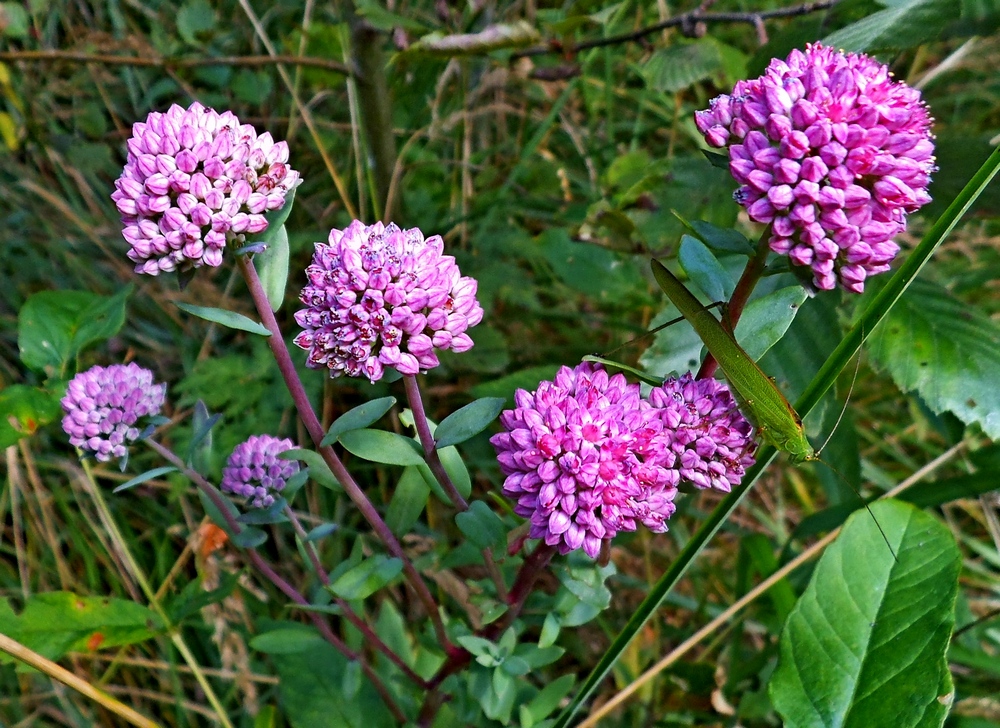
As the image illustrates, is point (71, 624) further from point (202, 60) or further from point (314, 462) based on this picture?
point (202, 60)

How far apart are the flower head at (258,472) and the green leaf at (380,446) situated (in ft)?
1.41

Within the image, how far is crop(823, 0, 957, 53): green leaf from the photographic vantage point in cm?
166

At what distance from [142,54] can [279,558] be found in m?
1.96

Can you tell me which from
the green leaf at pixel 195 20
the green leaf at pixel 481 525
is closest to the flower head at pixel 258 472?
the green leaf at pixel 481 525

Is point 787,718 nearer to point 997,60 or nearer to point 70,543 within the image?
point 70,543

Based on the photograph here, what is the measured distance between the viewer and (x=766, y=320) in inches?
53.0

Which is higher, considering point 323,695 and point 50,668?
point 50,668

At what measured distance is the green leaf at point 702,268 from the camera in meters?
1.33

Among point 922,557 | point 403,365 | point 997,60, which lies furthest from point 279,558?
point 997,60

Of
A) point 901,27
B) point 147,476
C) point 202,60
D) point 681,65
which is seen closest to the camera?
point 147,476

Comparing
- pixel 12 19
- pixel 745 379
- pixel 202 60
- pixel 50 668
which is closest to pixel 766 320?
pixel 745 379

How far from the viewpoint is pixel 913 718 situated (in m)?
1.40

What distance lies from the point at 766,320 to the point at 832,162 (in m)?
0.29

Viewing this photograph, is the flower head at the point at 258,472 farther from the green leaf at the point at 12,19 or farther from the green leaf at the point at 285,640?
the green leaf at the point at 12,19
